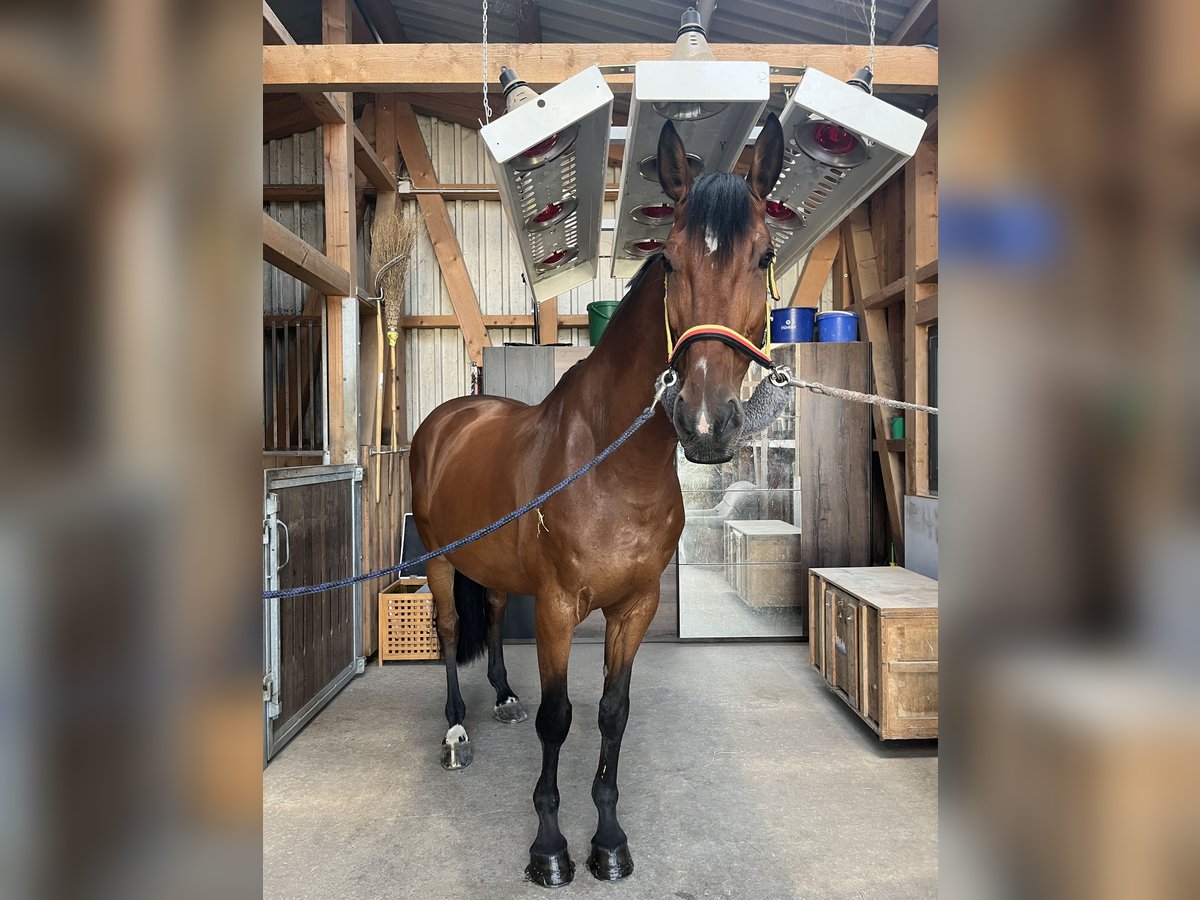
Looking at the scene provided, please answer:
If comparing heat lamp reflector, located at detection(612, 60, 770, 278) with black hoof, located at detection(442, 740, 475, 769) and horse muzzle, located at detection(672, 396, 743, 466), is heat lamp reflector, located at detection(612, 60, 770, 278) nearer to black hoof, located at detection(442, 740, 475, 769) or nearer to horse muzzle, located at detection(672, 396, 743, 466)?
horse muzzle, located at detection(672, 396, 743, 466)

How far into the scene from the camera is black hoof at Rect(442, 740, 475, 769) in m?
2.40

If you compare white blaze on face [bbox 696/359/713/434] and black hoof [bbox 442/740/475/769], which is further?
black hoof [bbox 442/740/475/769]

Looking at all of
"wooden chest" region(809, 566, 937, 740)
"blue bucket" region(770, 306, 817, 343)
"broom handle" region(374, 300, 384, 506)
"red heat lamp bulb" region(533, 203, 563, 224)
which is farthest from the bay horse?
"blue bucket" region(770, 306, 817, 343)

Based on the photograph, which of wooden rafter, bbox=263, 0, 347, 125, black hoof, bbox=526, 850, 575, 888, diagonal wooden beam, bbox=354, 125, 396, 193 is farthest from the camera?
diagonal wooden beam, bbox=354, 125, 396, 193

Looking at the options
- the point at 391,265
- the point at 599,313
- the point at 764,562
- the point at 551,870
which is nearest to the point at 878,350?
the point at 764,562

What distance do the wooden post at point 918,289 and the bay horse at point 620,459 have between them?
209cm

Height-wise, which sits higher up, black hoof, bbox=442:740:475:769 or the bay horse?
the bay horse

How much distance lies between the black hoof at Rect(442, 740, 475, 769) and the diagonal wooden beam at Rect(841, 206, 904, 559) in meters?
2.58

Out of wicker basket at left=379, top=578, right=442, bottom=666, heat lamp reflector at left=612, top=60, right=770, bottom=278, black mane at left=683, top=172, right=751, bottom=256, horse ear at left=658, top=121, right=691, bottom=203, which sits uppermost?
heat lamp reflector at left=612, top=60, right=770, bottom=278

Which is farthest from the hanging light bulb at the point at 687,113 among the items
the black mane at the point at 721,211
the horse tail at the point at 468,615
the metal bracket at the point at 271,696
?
the metal bracket at the point at 271,696
